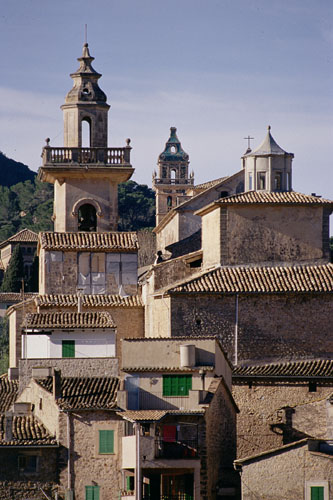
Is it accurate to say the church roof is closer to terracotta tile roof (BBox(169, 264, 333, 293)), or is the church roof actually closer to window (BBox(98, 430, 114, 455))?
terracotta tile roof (BBox(169, 264, 333, 293))

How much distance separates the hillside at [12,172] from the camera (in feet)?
571

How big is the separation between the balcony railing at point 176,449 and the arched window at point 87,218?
18.9 m

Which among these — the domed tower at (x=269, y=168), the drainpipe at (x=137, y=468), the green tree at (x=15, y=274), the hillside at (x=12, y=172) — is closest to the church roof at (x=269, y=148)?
the domed tower at (x=269, y=168)

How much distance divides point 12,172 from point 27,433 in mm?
133436

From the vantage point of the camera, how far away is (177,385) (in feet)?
147

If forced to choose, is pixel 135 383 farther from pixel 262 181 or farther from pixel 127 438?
pixel 262 181

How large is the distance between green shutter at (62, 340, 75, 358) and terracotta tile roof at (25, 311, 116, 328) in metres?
0.61

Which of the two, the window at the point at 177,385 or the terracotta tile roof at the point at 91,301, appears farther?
the terracotta tile roof at the point at 91,301

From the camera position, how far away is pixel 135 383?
45.0 m

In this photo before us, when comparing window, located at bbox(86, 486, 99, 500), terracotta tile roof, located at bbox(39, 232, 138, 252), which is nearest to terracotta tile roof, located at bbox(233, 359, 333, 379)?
window, located at bbox(86, 486, 99, 500)

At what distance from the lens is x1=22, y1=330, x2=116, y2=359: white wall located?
52.1m

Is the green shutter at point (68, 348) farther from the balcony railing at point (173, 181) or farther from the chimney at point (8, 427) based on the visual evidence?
the balcony railing at point (173, 181)

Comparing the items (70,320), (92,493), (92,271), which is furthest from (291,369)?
(92,271)

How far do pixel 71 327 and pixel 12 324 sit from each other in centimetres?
929
